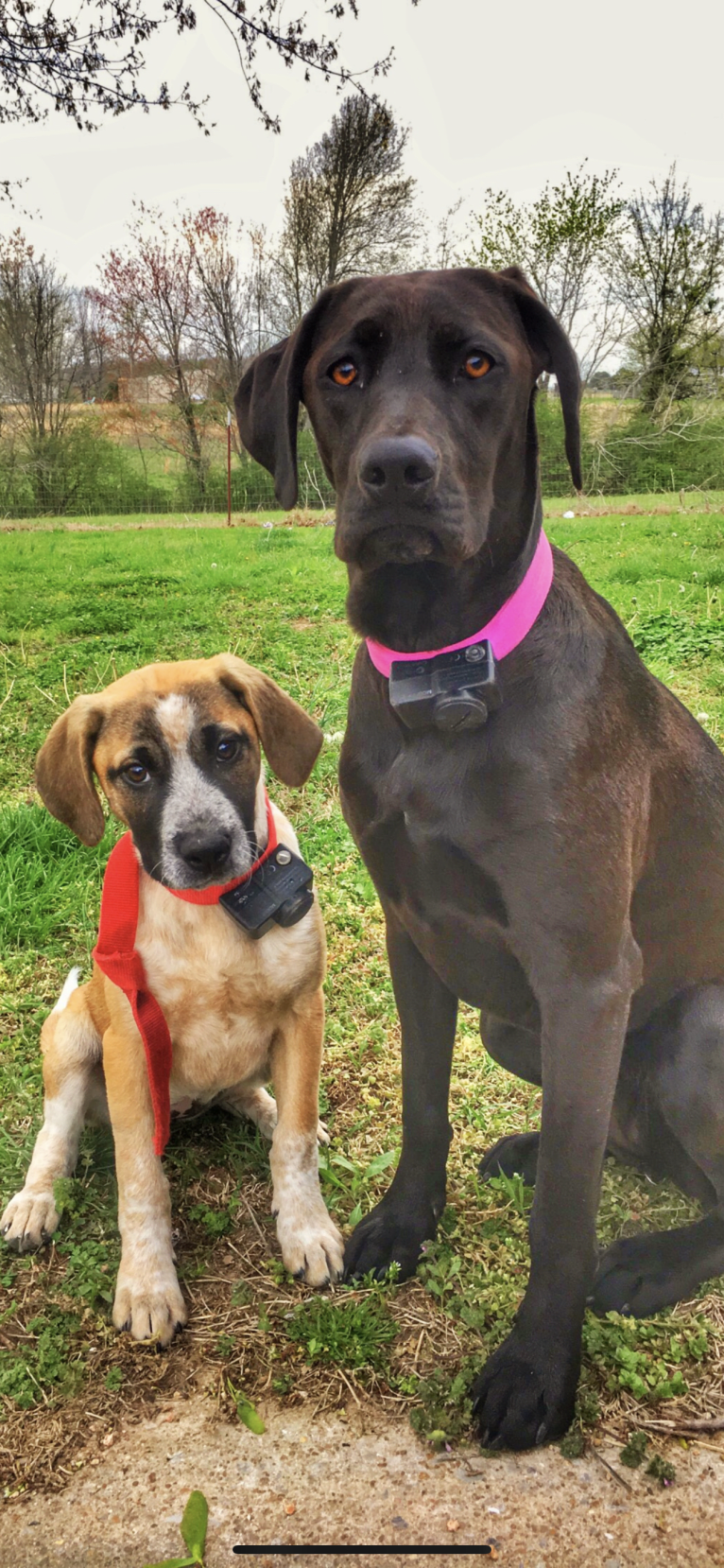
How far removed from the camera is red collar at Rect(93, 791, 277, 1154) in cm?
266

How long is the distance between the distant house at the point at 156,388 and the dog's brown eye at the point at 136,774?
1003 cm

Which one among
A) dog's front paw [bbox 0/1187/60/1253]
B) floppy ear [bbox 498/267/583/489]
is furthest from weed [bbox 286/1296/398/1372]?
floppy ear [bbox 498/267/583/489]

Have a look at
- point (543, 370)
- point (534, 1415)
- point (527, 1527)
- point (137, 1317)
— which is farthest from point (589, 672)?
point (137, 1317)

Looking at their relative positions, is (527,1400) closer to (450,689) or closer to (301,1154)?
(301,1154)

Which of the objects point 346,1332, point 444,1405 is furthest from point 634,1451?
point 346,1332

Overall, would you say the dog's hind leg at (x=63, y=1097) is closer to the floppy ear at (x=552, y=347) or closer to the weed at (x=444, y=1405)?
the weed at (x=444, y=1405)

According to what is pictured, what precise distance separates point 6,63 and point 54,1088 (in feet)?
23.2

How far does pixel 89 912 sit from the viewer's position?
14.5 feet

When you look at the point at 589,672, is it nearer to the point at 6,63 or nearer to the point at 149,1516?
the point at 149,1516

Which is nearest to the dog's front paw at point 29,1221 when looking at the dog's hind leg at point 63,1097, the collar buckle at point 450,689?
the dog's hind leg at point 63,1097

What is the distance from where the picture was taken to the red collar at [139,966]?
8.72 feet

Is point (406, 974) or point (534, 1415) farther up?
point (406, 974)

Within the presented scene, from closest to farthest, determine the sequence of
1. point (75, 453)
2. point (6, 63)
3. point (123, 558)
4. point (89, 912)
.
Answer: point (89, 912) < point (6, 63) < point (123, 558) < point (75, 453)

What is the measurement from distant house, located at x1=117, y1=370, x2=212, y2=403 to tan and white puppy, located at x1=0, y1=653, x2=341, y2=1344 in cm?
995
